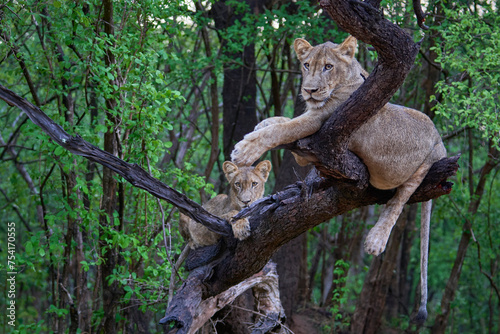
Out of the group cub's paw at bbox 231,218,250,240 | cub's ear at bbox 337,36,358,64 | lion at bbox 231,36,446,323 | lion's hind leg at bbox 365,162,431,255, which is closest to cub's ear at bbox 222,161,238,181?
cub's paw at bbox 231,218,250,240

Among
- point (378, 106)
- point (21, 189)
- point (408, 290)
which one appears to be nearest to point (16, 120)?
point (21, 189)

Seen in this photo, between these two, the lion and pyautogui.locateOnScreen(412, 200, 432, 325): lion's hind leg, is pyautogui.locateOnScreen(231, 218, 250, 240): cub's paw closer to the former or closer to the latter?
the lion

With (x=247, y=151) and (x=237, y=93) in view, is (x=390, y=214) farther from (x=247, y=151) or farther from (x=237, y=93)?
(x=237, y=93)

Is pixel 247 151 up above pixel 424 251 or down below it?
above

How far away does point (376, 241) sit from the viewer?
158 inches

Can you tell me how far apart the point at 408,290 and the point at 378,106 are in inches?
498

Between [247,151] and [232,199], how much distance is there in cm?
242

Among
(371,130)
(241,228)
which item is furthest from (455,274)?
(371,130)

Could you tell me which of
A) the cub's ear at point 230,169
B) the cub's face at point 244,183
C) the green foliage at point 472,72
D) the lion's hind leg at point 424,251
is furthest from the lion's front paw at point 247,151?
the green foliage at point 472,72

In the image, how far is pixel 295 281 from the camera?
8.22m

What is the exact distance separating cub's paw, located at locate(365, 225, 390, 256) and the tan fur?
1.62 metres

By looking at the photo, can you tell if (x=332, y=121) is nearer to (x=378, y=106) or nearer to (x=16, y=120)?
(x=378, y=106)

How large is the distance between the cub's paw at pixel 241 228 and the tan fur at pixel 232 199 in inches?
24.8

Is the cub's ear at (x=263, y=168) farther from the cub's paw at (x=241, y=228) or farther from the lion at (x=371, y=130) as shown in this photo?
the lion at (x=371, y=130)
